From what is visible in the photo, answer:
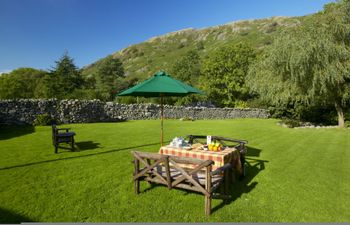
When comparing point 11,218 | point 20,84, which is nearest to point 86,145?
point 11,218

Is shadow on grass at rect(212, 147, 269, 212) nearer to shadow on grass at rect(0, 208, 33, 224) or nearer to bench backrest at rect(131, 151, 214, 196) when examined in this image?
bench backrest at rect(131, 151, 214, 196)

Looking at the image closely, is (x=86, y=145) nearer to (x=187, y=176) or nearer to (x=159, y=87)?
(x=159, y=87)

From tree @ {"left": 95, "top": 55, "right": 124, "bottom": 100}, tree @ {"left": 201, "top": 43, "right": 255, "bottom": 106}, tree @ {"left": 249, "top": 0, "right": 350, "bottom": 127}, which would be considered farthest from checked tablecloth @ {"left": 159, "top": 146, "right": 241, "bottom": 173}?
tree @ {"left": 95, "top": 55, "right": 124, "bottom": 100}

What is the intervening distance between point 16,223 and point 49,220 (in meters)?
0.48

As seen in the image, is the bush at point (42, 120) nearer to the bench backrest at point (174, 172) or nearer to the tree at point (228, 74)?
the bench backrest at point (174, 172)

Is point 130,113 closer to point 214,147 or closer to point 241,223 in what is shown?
point 214,147

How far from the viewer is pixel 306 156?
862cm

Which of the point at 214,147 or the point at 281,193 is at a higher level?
the point at 214,147

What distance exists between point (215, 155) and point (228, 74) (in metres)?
36.3

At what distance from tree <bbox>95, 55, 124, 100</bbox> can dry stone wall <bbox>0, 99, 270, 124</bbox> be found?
26.6 meters

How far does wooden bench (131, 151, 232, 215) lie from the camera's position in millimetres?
4059

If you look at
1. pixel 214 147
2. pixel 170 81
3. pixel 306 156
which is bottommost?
pixel 306 156

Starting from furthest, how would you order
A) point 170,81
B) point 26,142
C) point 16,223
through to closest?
1. point 26,142
2. point 170,81
3. point 16,223

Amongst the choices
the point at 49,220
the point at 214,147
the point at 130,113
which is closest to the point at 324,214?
the point at 214,147
